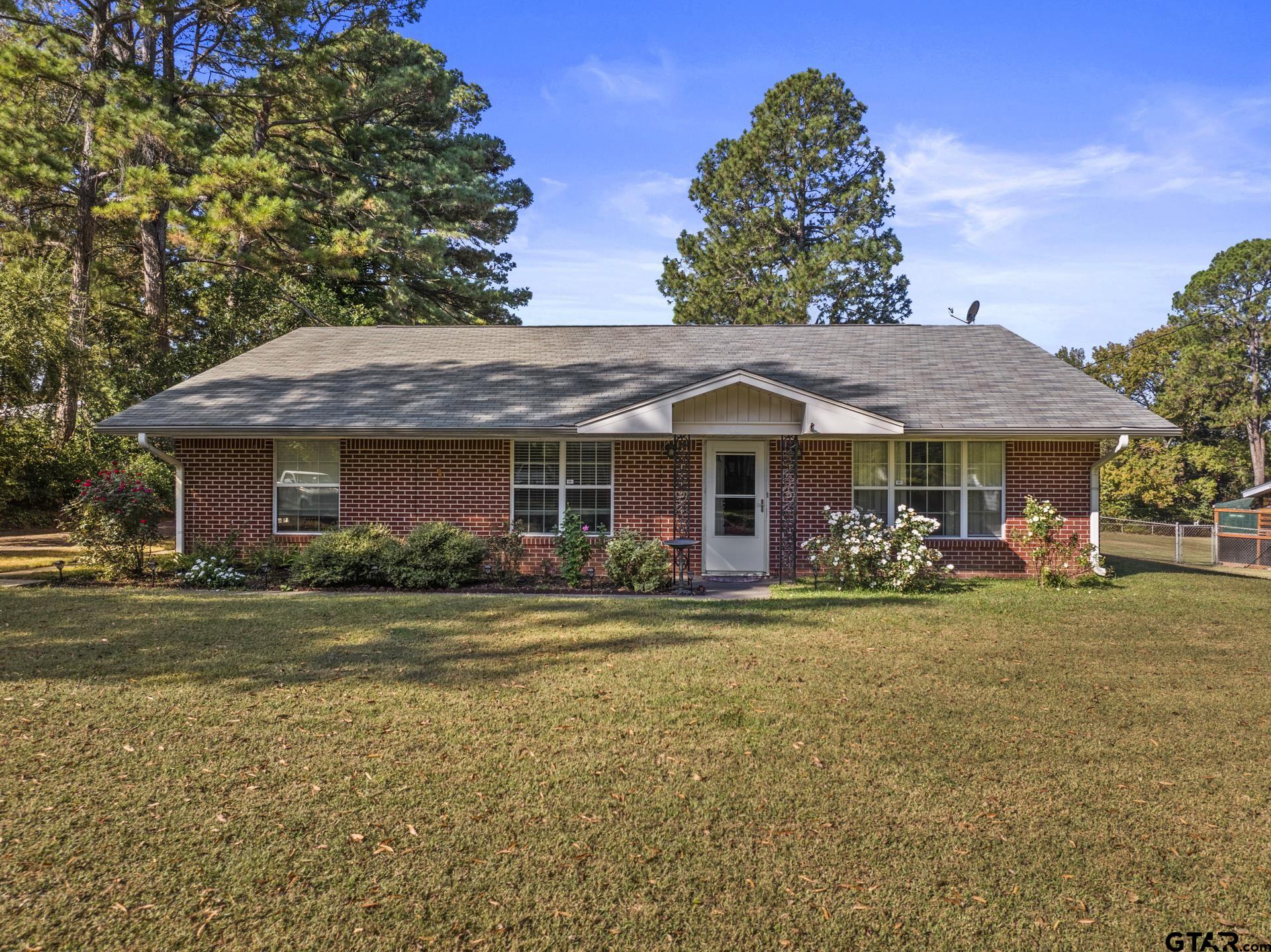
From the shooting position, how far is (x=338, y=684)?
6.16 meters

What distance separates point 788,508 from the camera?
12.5 m

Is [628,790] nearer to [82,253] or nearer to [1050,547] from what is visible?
[1050,547]

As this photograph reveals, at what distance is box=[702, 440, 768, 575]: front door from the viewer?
503 inches

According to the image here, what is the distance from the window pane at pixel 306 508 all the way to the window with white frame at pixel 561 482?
3002 mm

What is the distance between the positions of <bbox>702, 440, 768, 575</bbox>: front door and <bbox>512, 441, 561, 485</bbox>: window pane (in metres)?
2.44

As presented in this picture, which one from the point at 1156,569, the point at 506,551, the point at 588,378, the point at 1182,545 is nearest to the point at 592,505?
the point at 506,551

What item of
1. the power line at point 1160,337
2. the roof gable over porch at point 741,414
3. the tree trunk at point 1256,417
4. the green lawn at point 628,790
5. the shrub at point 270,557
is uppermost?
the power line at point 1160,337

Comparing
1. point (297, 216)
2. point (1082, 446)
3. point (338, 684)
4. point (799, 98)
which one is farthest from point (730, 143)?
point (338, 684)

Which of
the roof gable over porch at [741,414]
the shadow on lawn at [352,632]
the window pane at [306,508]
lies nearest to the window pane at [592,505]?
the roof gable over porch at [741,414]

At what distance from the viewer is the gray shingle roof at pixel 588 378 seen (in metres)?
12.0

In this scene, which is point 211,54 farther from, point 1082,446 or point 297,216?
point 1082,446

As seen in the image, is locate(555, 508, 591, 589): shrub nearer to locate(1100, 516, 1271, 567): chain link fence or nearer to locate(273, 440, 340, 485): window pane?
locate(273, 440, 340, 485): window pane

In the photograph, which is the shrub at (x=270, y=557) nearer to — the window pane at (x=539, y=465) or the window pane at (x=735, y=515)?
the window pane at (x=539, y=465)

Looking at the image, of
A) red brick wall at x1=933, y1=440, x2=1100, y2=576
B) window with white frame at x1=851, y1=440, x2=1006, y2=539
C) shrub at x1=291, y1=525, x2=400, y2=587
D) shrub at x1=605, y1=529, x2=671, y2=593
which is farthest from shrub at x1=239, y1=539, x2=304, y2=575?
red brick wall at x1=933, y1=440, x2=1100, y2=576
